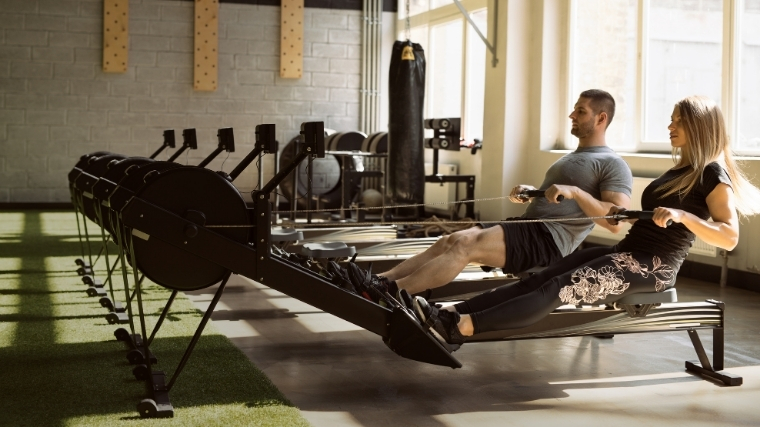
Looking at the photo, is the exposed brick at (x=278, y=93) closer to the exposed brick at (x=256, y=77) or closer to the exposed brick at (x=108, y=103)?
the exposed brick at (x=256, y=77)

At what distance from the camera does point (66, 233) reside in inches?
328

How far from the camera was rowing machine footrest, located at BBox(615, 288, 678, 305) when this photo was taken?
11.0 feet

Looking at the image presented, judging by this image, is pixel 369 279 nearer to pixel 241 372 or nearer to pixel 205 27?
pixel 241 372

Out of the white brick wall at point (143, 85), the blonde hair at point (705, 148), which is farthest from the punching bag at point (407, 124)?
the blonde hair at point (705, 148)

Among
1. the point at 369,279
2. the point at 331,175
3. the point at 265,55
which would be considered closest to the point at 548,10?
the point at 331,175

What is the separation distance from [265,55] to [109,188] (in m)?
7.84

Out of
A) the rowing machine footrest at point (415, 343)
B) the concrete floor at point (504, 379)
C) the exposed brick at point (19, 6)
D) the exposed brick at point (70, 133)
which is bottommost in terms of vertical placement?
the concrete floor at point (504, 379)

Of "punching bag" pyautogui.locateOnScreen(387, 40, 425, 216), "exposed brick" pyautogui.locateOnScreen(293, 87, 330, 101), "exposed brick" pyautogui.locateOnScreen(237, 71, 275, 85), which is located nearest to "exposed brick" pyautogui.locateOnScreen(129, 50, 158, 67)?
"exposed brick" pyautogui.locateOnScreen(237, 71, 275, 85)

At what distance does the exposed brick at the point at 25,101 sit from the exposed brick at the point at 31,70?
0.81ft

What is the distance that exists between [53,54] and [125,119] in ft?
3.80

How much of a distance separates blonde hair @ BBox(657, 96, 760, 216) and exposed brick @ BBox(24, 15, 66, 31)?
935 cm

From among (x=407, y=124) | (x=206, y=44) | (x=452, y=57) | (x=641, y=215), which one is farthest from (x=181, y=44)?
(x=641, y=215)

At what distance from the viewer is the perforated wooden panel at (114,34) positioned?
10984 millimetres

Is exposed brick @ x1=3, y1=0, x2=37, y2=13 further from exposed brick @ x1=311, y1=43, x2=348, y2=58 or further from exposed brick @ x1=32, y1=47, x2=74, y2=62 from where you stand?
exposed brick @ x1=311, y1=43, x2=348, y2=58
